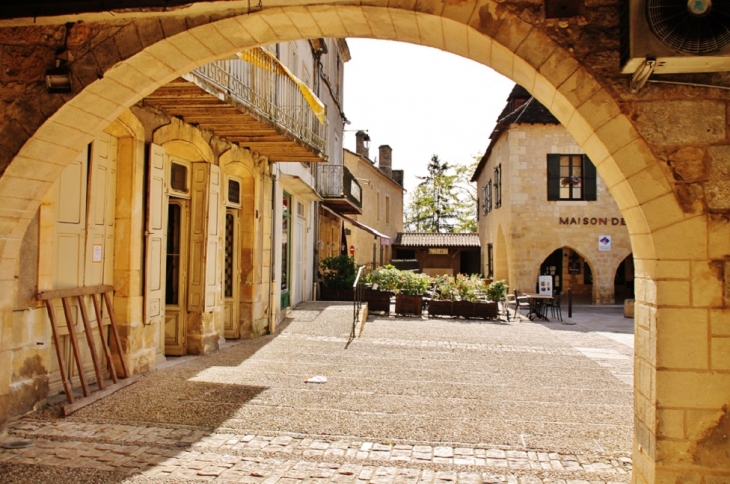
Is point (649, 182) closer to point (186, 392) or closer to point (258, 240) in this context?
point (186, 392)

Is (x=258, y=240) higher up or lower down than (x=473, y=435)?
higher up

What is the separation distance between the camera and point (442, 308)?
1375 cm

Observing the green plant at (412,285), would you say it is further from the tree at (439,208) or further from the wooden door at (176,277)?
the tree at (439,208)

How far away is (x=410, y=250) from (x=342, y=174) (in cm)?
1773

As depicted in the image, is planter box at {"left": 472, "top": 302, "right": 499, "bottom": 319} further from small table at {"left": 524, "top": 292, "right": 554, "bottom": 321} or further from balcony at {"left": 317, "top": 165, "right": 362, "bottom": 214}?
balcony at {"left": 317, "top": 165, "right": 362, "bottom": 214}

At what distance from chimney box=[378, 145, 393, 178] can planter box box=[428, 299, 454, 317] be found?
70.2 feet

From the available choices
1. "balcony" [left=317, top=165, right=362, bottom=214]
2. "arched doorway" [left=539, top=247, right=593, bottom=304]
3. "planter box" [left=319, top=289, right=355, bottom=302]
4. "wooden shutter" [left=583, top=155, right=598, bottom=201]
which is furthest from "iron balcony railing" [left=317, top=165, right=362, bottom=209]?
"arched doorway" [left=539, top=247, right=593, bottom=304]

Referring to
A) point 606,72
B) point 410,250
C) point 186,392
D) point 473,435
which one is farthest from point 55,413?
point 410,250

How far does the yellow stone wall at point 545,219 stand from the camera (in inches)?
764

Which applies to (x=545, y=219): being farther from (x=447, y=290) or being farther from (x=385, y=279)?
(x=385, y=279)

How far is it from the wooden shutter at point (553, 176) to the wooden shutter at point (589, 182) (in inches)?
36.1

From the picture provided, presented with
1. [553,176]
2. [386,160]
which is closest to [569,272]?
[553,176]

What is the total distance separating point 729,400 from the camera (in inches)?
114

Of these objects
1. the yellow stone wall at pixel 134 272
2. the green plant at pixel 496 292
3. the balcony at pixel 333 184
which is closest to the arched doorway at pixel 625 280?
the green plant at pixel 496 292
